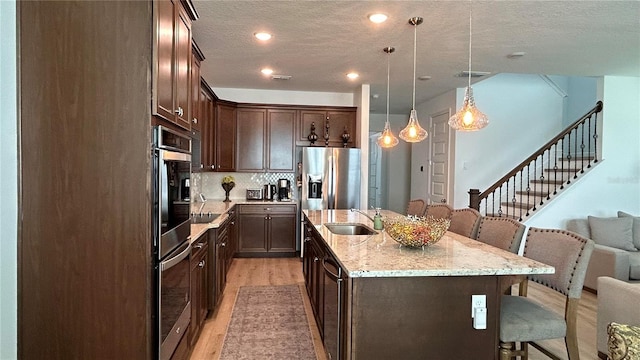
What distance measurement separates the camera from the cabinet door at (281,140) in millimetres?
6016

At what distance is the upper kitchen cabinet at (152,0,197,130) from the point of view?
1.85 meters

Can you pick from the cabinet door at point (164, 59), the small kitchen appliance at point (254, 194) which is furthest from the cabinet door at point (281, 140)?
the cabinet door at point (164, 59)

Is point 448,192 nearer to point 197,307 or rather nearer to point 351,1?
point 351,1

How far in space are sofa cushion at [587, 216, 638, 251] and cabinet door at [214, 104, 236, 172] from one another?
16.1ft

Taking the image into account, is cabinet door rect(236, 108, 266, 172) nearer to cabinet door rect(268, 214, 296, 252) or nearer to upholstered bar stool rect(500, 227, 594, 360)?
cabinet door rect(268, 214, 296, 252)

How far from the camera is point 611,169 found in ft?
17.2

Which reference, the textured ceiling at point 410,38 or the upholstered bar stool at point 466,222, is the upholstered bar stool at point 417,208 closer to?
the upholstered bar stool at point 466,222

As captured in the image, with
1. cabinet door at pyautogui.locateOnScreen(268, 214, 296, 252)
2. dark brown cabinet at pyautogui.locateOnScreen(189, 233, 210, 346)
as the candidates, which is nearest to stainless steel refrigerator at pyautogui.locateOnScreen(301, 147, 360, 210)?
cabinet door at pyautogui.locateOnScreen(268, 214, 296, 252)

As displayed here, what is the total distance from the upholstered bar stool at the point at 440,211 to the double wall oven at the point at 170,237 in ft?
7.50

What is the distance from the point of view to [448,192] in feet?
20.3

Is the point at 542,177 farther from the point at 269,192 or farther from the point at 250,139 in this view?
the point at 250,139

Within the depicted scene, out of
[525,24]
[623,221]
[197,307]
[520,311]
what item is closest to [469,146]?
[623,221]

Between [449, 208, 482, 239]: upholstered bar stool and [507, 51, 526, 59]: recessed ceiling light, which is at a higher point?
[507, 51, 526, 59]: recessed ceiling light

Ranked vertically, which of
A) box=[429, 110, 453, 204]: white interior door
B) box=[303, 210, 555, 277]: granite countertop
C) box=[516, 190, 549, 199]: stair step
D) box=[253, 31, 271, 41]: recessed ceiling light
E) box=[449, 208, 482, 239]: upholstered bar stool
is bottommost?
box=[303, 210, 555, 277]: granite countertop
